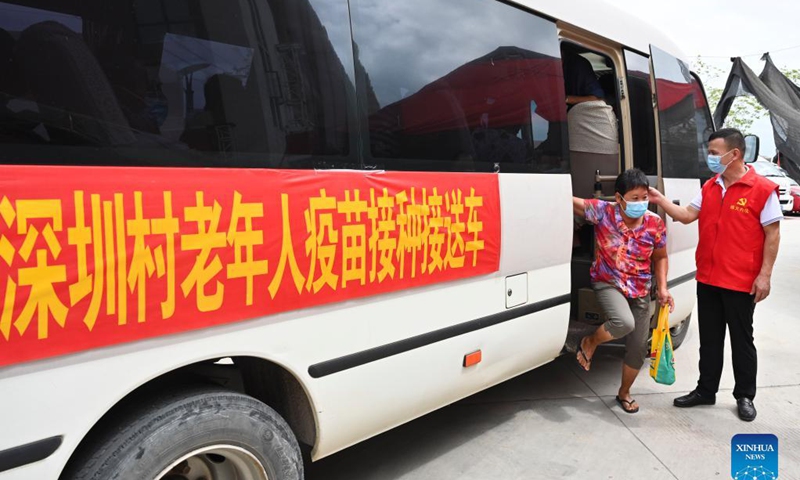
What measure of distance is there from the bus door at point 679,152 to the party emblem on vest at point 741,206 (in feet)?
1.95

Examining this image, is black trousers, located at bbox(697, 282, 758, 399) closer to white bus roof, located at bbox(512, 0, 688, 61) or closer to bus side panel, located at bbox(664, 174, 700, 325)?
bus side panel, located at bbox(664, 174, 700, 325)

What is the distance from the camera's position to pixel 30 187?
55.3 inches

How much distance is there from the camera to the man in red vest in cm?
327

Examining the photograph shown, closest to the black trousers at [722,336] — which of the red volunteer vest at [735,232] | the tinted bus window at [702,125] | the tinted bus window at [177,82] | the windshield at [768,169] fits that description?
the red volunteer vest at [735,232]

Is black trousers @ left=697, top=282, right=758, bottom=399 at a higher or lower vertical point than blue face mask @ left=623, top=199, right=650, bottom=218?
lower

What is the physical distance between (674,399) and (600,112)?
203 centimetres

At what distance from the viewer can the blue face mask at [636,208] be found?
332 cm

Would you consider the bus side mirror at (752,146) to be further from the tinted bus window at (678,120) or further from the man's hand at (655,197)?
the man's hand at (655,197)

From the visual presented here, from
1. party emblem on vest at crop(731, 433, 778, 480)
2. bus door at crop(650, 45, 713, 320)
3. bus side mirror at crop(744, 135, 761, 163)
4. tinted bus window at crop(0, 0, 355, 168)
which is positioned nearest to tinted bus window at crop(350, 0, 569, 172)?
tinted bus window at crop(0, 0, 355, 168)

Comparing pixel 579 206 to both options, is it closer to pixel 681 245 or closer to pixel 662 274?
pixel 662 274

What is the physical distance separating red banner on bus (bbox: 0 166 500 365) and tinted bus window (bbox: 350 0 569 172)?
0.65 ft

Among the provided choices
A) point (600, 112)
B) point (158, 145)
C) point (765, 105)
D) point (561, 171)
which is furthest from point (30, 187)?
point (765, 105)

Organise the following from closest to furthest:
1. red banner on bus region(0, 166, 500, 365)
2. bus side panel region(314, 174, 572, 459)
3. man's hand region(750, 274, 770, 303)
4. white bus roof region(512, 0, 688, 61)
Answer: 1. red banner on bus region(0, 166, 500, 365)
2. bus side panel region(314, 174, 572, 459)
3. white bus roof region(512, 0, 688, 61)
4. man's hand region(750, 274, 770, 303)

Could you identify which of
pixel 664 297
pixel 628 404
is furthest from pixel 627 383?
pixel 664 297
